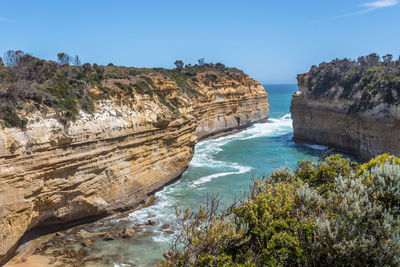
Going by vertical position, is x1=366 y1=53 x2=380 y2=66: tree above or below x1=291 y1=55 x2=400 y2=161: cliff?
above

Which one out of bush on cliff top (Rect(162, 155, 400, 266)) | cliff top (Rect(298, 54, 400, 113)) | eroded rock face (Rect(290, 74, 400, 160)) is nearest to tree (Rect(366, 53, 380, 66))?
cliff top (Rect(298, 54, 400, 113))

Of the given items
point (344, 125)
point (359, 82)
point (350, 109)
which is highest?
point (359, 82)

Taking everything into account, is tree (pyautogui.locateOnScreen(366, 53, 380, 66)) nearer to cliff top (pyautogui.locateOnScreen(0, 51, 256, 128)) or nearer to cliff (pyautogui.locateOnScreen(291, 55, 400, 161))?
cliff (pyautogui.locateOnScreen(291, 55, 400, 161))

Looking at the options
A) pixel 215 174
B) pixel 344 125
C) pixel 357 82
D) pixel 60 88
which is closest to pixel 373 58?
pixel 357 82

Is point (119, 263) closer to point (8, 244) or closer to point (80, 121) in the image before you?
point (8, 244)

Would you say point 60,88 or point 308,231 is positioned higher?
point 60,88

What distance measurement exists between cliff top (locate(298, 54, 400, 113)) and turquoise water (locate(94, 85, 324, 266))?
6351 millimetres

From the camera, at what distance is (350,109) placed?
29922 mm

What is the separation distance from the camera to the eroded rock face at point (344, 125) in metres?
24.6

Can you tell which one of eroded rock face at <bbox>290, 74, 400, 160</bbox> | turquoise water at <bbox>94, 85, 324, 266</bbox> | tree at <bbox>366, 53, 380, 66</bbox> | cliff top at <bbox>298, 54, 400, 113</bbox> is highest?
tree at <bbox>366, 53, 380, 66</bbox>

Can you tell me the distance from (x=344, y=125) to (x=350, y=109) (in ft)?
6.25

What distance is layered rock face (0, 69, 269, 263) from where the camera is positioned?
1267cm

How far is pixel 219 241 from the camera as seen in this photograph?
7.15 metres

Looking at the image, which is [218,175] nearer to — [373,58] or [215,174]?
[215,174]
